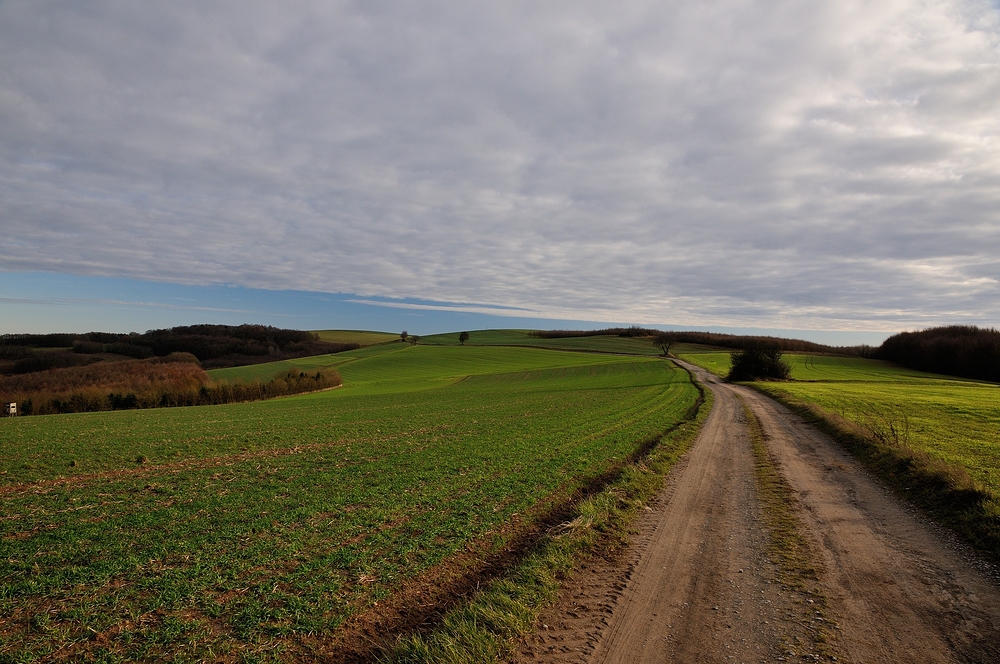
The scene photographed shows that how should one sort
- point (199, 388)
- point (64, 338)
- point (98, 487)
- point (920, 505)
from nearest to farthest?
point (920, 505)
point (98, 487)
point (199, 388)
point (64, 338)

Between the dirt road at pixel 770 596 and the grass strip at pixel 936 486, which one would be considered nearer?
the dirt road at pixel 770 596

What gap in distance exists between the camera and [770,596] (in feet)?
20.4

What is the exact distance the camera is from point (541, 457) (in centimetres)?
1491

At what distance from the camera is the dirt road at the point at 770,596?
5086mm

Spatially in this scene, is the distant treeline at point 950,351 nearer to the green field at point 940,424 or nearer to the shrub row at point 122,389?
the green field at point 940,424

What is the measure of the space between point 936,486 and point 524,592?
11.3 meters

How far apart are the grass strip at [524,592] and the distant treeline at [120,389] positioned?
53.6 metres

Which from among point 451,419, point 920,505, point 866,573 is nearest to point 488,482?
point 866,573

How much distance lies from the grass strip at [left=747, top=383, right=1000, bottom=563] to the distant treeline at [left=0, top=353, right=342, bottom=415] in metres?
57.2

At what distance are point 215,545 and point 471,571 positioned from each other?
439cm

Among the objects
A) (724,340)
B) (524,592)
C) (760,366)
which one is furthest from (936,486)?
(724,340)

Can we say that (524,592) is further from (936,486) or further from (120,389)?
(120,389)

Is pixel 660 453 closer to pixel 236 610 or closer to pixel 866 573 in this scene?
pixel 866 573

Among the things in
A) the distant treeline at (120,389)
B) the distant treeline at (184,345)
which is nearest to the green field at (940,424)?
the distant treeline at (120,389)
